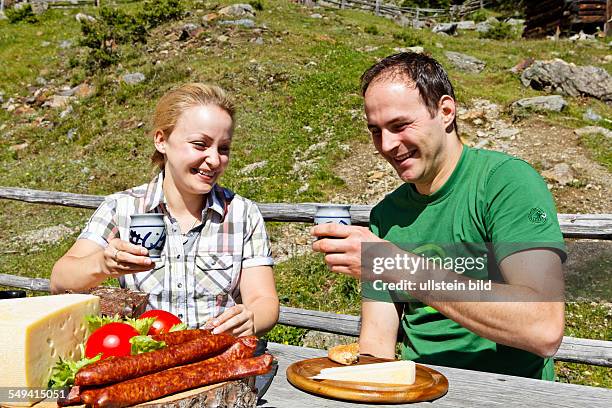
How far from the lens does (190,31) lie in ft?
61.6

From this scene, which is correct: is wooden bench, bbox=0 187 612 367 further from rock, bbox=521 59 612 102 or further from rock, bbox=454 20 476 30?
rock, bbox=454 20 476 30

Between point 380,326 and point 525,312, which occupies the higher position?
point 525,312

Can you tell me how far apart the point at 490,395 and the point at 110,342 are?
1.18 m

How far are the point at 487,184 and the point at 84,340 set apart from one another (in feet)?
5.30

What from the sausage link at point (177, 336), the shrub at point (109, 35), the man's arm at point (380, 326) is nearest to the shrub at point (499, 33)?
the shrub at point (109, 35)

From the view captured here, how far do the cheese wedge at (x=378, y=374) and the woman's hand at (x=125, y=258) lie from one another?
0.70 meters

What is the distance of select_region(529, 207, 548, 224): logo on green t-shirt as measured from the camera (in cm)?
234

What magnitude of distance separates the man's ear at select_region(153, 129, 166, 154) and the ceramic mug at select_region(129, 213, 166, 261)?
109 cm

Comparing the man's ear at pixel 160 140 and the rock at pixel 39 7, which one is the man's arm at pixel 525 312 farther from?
the rock at pixel 39 7

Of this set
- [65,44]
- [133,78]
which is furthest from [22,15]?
[133,78]

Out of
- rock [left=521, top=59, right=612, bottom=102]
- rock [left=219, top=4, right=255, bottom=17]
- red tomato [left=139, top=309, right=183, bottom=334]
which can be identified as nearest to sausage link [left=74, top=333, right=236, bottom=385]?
red tomato [left=139, top=309, right=183, bottom=334]

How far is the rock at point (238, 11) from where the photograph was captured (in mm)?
20045

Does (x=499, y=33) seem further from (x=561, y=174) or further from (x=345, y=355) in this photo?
(x=345, y=355)

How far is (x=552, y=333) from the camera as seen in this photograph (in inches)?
84.6
